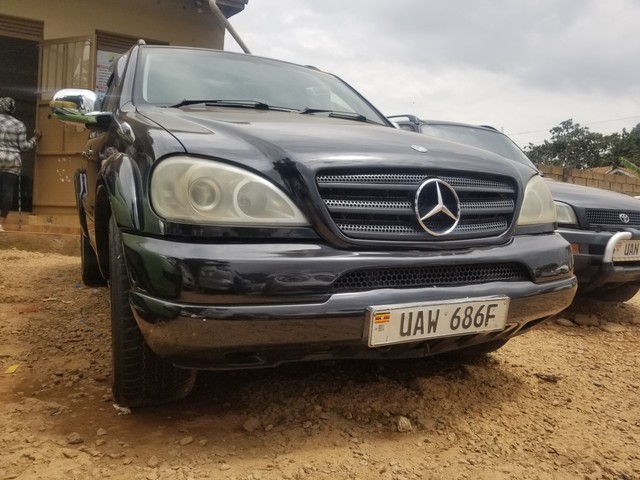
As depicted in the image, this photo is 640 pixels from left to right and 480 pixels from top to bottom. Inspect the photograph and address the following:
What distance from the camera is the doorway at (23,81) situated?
9453 millimetres

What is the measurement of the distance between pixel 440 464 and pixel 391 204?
0.86m

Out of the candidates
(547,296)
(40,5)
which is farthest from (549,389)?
(40,5)

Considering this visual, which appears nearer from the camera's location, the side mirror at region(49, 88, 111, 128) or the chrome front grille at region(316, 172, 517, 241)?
the chrome front grille at region(316, 172, 517, 241)

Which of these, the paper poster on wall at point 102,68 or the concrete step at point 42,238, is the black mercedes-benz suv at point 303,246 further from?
the paper poster on wall at point 102,68

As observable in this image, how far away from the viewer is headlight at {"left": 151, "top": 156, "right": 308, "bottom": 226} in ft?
5.24

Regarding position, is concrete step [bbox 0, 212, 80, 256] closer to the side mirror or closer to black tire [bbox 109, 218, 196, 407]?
the side mirror

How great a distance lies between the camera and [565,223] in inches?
141

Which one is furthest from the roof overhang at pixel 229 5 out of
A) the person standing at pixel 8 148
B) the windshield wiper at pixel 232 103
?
the windshield wiper at pixel 232 103

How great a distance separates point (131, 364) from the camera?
1841mm

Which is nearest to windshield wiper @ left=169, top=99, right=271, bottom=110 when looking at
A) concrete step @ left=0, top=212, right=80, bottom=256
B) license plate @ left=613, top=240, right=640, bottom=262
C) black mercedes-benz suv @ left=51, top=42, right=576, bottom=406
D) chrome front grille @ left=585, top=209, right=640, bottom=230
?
black mercedes-benz suv @ left=51, top=42, right=576, bottom=406

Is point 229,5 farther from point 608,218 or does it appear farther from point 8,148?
point 608,218

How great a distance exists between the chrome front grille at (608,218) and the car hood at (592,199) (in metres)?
0.03

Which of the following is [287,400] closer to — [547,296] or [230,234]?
[230,234]

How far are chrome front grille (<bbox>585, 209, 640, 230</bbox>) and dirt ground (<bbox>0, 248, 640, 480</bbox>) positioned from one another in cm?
104
